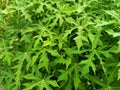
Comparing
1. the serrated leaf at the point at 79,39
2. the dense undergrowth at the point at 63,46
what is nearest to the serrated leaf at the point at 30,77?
the dense undergrowth at the point at 63,46

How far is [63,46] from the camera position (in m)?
1.97

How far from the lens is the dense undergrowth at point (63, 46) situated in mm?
1881

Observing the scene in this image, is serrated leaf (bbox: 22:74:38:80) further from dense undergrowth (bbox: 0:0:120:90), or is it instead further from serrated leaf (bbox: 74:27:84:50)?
serrated leaf (bbox: 74:27:84:50)

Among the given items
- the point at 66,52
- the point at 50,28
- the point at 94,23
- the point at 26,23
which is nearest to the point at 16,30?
the point at 26,23

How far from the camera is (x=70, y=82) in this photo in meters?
2.00

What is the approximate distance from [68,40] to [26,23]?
0.35 metres

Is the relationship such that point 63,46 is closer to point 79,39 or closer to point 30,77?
point 79,39

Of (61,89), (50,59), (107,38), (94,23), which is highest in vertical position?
(94,23)

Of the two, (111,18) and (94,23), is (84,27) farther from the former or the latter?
(111,18)

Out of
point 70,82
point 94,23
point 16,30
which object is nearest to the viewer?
point 94,23

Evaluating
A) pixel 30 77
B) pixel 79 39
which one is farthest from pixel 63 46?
pixel 30 77

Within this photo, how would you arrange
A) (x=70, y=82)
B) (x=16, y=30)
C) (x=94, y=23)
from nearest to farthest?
(x=94, y=23)
(x=70, y=82)
(x=16, y=30)

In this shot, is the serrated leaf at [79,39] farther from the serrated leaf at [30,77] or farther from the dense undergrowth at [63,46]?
the serrated leaf at [30,77]

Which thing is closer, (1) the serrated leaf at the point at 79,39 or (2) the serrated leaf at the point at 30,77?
(1) the serrated leaf at the point at 79,39
